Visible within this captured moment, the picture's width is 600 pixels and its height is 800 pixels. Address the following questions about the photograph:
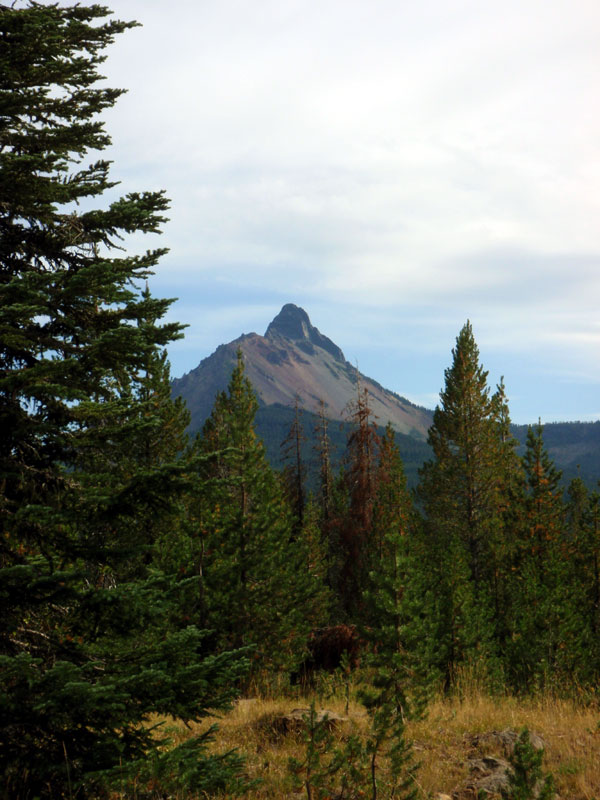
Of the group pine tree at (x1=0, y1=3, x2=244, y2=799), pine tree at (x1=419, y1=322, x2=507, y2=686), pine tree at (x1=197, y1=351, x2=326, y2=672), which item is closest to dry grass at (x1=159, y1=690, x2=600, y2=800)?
pine tree at (x1=0, y1=3, x2=244, y2=799)

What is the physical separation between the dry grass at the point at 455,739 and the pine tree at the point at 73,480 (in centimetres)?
160

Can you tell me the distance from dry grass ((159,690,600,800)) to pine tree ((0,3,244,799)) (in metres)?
1.60

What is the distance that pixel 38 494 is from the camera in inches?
220

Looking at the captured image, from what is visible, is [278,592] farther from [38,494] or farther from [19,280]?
[19,280]

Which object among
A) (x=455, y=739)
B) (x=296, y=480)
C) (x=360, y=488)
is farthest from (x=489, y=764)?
(x=296, y=480)

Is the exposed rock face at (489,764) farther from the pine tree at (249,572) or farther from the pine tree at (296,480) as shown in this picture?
the pine tree at (296,480)

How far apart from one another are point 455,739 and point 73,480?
6.06m

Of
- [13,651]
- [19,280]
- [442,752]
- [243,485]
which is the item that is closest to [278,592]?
[243,485]

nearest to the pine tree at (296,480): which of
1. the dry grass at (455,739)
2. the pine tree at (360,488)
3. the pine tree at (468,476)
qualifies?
the pine tree at (360,488)

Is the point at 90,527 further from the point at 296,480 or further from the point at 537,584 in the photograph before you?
the point at 296,480

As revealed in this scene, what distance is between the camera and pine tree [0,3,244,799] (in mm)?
4625

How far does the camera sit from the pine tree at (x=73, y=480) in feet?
15.2

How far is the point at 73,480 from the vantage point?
231 inches

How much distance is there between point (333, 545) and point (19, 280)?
103 ft
